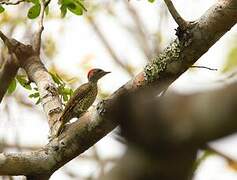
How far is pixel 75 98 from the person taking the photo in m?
3.26

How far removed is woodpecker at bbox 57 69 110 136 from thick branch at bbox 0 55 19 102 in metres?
0.36

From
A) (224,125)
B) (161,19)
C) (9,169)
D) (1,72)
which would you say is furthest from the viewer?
(161,19)

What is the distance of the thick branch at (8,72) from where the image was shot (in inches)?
120

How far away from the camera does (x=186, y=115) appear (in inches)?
27.2

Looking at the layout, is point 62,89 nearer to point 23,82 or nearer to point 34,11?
point 23,82

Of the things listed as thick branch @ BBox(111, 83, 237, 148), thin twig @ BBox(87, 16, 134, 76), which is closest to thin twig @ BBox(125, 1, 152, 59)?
thin twig @ BBox(87, 16, 134, 76)

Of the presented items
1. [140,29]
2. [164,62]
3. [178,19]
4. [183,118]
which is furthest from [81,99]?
→ [140,29]

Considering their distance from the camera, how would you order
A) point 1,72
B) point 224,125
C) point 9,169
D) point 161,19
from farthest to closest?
point 161,19, point 1,72, point 9,169, point 224,125

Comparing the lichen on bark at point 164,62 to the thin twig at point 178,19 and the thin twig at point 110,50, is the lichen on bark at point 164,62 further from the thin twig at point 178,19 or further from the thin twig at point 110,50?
the thin twig at point 110,50

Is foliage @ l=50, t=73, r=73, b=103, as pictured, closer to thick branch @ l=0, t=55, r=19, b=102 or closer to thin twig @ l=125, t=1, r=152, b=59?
thick branch @ l=0, t=55, r=19, b=102

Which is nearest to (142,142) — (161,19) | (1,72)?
(1,72)

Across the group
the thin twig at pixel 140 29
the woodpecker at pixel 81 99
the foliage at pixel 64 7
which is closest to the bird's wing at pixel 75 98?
the woodpecker at pixel 81 99

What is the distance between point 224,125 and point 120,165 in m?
0.15

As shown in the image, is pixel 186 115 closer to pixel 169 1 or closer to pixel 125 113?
pixel 125 113
